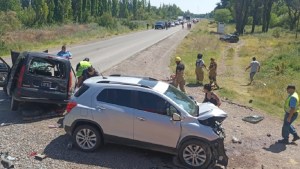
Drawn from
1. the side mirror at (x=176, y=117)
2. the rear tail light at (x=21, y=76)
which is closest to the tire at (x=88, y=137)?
the side mirror at (x=176, y=117)

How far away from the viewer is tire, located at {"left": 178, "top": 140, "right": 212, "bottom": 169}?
780 cm

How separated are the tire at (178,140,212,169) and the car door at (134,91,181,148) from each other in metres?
0.26

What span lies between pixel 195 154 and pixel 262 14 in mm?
87221

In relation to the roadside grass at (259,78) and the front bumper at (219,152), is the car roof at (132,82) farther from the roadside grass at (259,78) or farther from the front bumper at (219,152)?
the roadside grass at (259,78)

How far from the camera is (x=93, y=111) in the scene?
821 cm

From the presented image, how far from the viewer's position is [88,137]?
8375mm

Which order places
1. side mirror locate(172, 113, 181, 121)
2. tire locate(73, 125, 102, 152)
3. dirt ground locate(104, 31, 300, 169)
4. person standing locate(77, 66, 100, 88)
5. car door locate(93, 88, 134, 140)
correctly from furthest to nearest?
person standing locate(77, 66, 100, 88) < dirt ground locate(104, 31, 300, 169) < tire locate(73, 125, 102, 152) < car door locate(93, 88, 134, 140) < side mirror locate(172, 113, 181, 121)

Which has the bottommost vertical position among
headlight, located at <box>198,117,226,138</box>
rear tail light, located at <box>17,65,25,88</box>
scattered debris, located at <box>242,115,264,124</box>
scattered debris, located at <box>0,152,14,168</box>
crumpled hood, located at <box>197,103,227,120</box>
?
scattered debris, located at <box>242,115,264,124</box>

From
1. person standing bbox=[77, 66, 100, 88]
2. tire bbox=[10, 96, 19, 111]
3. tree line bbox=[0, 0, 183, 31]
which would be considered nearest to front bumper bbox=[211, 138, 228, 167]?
person standing bbox=[77, 66, 100, 88]

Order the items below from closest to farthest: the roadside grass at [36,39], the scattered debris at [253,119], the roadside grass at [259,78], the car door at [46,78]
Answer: the car door at [46,78], the scattered debris at [253,119], the roadside grass at [259,78], the roadside grass at [36,39]

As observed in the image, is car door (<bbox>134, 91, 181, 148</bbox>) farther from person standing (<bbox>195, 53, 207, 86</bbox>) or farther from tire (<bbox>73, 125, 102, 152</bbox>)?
person standing (<bbox>195, 53, 207, 86</bbox>)

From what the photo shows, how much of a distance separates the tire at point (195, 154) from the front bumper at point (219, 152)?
4.4 inches

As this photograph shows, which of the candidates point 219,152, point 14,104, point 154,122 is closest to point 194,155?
point 219,152

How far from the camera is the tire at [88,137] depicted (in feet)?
27.3
